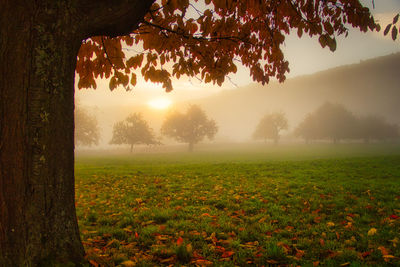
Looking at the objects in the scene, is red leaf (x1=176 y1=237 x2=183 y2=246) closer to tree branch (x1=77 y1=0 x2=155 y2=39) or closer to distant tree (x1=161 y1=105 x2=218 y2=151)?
tree branch (x1=77 y1=0 x2=155 y2=39)

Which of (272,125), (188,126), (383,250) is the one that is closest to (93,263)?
(383,250)

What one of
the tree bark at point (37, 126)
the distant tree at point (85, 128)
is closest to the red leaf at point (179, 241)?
the tree bark at point (37, 126)

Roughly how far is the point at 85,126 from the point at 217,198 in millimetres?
48244

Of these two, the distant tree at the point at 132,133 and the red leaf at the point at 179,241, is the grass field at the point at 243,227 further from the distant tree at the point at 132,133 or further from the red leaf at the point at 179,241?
the distant tree at the point at 132,133

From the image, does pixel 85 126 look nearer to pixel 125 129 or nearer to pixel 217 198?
pixel 125 129

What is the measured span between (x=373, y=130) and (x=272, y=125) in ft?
92.8

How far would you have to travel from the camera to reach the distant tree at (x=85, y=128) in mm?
46875

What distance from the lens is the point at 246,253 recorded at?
3.40 meters

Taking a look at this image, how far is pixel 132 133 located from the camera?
5084 centimetres

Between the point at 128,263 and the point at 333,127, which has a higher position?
the point at 333,127

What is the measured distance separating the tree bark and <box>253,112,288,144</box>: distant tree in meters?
76.3

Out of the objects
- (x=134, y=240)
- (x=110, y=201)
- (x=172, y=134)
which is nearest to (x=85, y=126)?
(x=172, y=134)

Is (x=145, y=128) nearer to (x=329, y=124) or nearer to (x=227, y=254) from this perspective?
(x=227, y=254)

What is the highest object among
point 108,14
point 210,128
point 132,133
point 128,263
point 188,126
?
point 188,126
